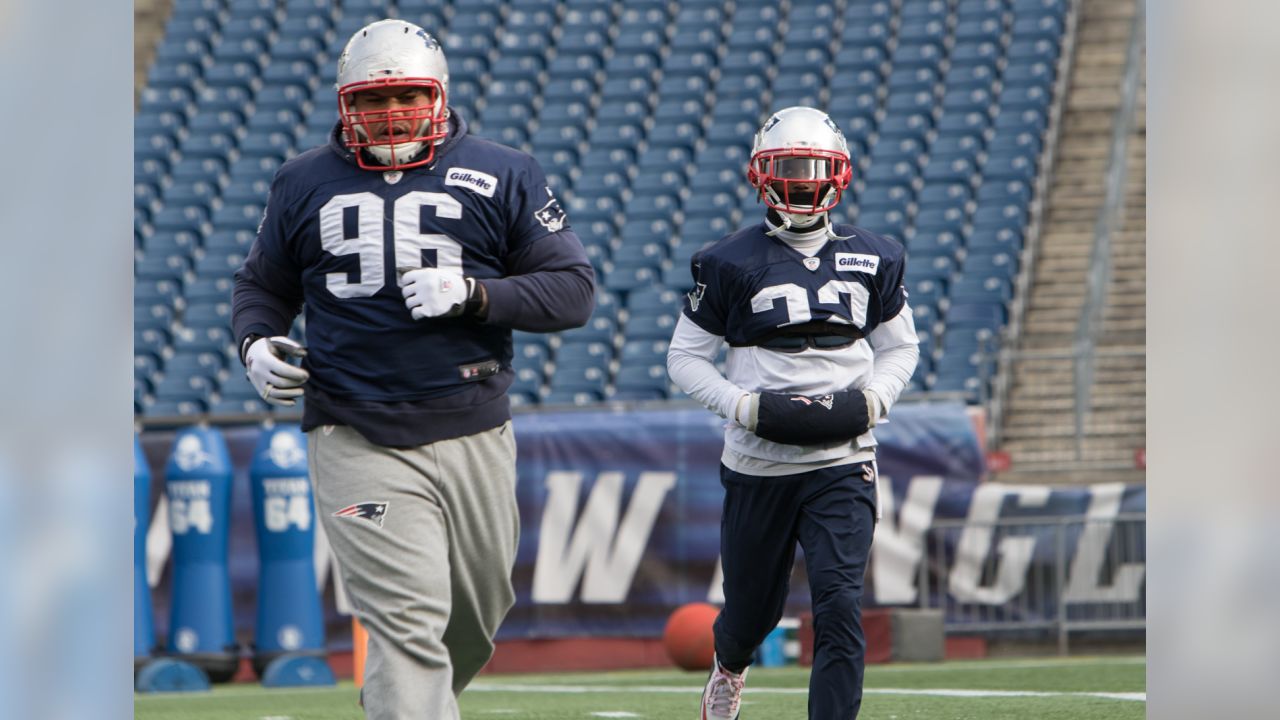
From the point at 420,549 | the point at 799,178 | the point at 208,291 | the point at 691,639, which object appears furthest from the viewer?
the point at 208,291

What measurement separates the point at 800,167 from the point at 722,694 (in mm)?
1622

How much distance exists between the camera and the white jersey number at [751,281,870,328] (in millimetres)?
5391

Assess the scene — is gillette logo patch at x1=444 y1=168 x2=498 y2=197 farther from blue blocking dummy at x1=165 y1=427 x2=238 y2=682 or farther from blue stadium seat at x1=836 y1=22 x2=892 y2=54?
blue stadium seat at x1=836 y1=22 x2=892 y2=54

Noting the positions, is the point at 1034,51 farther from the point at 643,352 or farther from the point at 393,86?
the point at 393,86

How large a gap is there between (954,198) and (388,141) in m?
13.1

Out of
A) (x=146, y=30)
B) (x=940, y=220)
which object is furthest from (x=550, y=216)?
(x=146, y=30)

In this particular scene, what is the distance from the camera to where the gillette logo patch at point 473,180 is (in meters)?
4.46

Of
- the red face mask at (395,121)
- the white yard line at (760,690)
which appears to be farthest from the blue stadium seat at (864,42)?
the red face mask at (395,121)

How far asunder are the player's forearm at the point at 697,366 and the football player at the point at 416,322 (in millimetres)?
995

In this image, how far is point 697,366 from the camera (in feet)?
18.6

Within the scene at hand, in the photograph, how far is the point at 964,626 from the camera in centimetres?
1189

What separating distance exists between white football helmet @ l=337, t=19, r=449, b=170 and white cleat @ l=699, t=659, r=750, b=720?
2.01 meters
